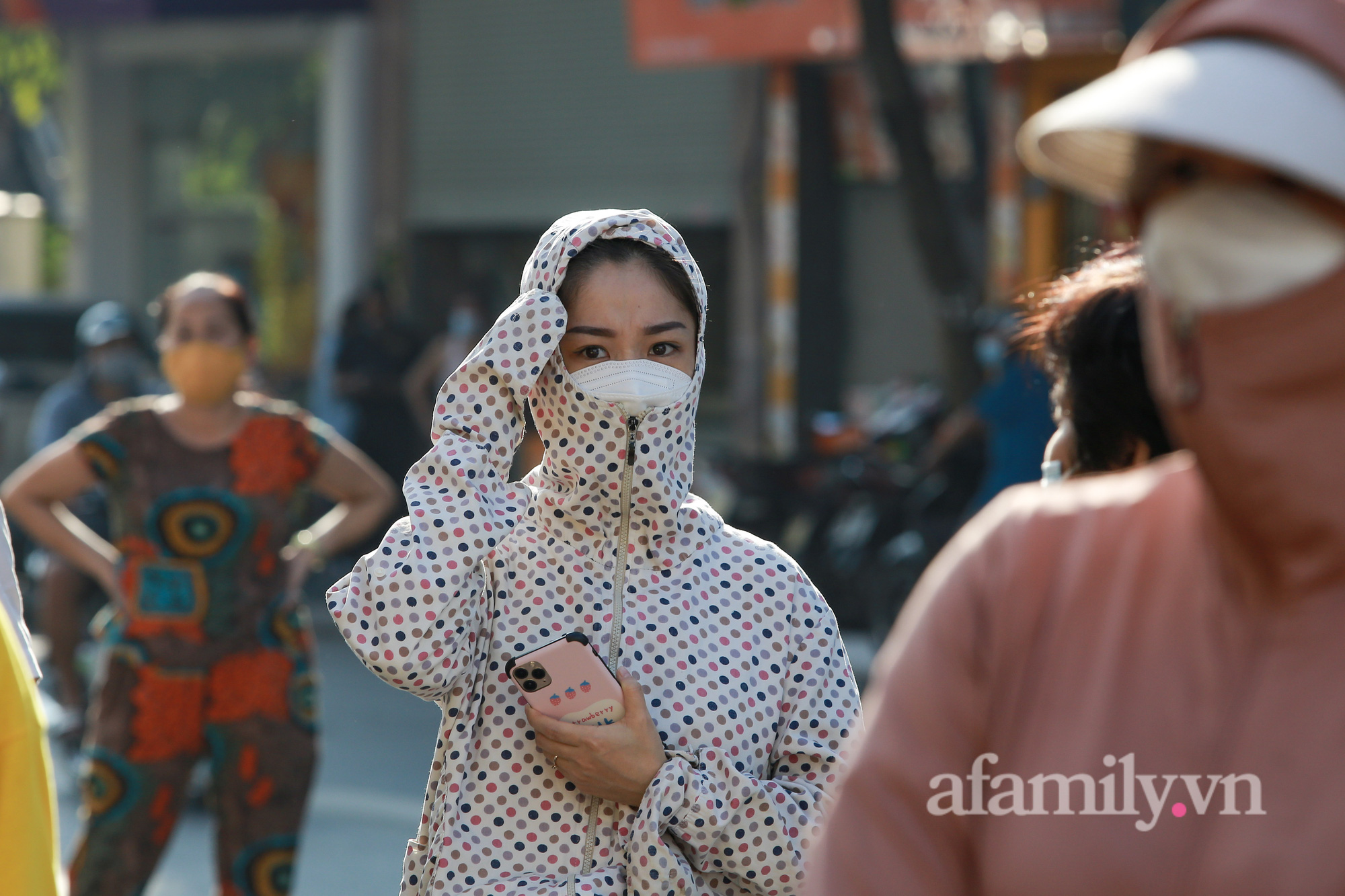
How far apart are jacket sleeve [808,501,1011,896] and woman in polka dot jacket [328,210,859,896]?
37.6 inches

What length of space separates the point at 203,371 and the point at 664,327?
2698mm

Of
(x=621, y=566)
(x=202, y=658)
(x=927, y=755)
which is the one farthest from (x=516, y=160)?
(x=927, y=755)

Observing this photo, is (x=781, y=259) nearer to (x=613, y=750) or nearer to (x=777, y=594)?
(x=777, y=594)

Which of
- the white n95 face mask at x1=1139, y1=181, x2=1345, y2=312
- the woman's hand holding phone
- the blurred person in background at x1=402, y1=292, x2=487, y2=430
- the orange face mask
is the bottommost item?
the blurred person in background at x1=402, y1=292, x2=487, y2=430

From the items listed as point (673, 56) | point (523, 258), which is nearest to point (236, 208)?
point (523, 258)

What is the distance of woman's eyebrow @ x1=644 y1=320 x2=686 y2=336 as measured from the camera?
254 cm

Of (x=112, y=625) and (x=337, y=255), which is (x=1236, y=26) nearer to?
(x=112, y=625)

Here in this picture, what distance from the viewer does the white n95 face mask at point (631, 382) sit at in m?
2.48

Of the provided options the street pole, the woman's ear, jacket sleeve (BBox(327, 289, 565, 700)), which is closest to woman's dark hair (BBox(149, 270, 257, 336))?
jacket sleeve (BBox(327, 289, 565, 700))

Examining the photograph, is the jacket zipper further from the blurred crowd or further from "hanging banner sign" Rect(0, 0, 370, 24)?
"hanging banner sign" Rect(0, 0, 370, 24)

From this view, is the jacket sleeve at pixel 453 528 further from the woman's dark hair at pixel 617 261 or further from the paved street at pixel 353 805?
the paved street at pixel 353 805

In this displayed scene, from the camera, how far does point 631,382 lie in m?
2.49

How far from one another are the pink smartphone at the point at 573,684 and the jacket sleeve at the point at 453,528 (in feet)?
0.41

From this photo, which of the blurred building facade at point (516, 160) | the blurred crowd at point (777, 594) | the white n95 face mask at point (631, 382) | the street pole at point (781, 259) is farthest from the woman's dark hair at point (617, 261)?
the street pole at point (781, 259)
